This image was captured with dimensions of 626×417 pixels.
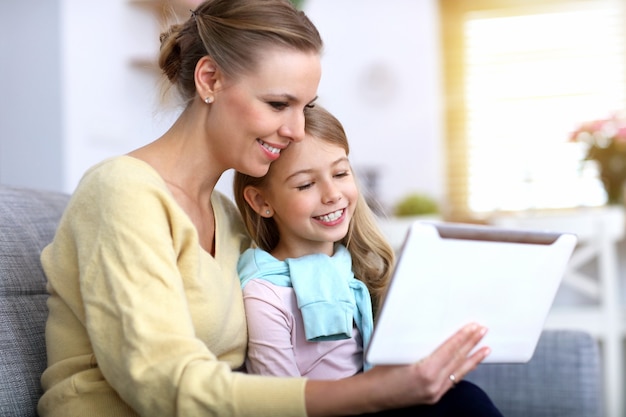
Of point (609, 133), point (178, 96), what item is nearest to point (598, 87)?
point (609, 133)

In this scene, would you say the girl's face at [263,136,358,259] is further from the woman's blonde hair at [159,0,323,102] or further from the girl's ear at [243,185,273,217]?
the woman's blonde hair at [159,0,323,102]

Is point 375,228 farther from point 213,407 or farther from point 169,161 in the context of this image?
point 213,407

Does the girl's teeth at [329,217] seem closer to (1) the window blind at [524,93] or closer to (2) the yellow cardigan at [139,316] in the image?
(2) the yellow cardigan at [139,316]

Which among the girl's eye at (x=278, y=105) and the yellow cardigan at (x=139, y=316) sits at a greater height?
the girl's eye at (x=278, y=105)

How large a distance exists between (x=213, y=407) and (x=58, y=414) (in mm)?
328

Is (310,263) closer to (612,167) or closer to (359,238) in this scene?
(359,238)

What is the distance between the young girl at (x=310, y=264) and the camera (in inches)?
54.2

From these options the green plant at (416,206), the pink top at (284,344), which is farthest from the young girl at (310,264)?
the green plant at (416,206)

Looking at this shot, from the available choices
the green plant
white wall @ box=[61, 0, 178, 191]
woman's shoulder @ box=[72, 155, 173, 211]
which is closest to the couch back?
woman's shoulder @ box=[72, 155, 173, 211]

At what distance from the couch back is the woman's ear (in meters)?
0.45

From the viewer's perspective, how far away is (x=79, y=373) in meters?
1.24

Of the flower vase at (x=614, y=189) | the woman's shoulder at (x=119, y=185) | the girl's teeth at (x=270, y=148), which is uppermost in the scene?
the girl's teeth at (x=270, y=148)

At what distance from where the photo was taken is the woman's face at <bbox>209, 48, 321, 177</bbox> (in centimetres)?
128

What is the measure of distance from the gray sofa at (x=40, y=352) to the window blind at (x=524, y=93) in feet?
8.42
